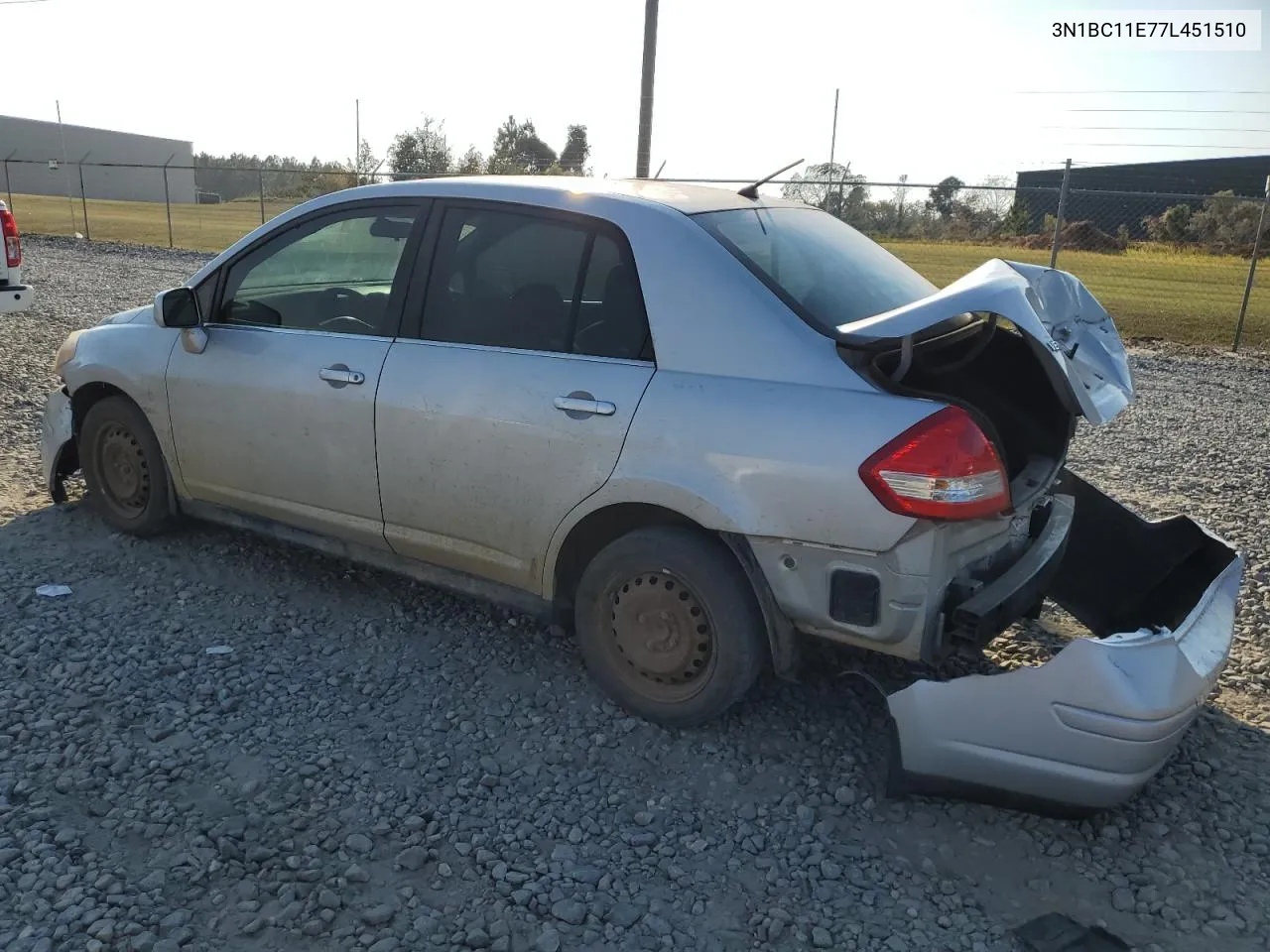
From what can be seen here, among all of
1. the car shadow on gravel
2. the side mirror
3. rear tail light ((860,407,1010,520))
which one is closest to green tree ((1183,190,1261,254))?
the car shadow on gravel

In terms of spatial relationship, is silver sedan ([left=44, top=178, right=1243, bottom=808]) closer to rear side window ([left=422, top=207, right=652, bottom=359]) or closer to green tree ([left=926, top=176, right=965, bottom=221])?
rear side window ([left=422, top=207, right=652, bottom=359])

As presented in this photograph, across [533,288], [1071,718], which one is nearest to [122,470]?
[533,288]

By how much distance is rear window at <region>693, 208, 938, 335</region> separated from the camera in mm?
3322

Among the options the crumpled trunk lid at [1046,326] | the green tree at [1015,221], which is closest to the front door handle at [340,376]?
the crumpled trunk lid at [1046,326]

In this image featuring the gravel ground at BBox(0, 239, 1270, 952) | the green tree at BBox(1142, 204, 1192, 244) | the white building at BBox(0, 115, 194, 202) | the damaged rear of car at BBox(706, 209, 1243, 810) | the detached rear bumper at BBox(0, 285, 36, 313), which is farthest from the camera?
the white building at BBox(0, 115, 194, 202)

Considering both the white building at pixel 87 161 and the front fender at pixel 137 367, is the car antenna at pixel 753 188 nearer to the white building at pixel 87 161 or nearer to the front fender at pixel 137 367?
the front fender at pixel 137 367

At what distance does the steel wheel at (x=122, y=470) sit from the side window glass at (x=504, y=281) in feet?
6.23

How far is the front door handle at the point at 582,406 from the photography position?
3336mm

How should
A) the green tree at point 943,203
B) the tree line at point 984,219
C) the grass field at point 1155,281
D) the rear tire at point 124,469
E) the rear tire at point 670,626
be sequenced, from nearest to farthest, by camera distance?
the rear tire at point 670,626 → the rear tire at point 124,469 → the grass field at point 1155,281 → the tree line at point 984,219 → the green tree at point 943,203

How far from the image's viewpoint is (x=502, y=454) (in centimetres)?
355

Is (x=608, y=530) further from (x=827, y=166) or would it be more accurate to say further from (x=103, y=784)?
(x=827, y=166)

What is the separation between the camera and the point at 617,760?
3.37 m

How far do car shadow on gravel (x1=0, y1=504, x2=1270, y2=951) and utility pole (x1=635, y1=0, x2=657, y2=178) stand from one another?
892 cm

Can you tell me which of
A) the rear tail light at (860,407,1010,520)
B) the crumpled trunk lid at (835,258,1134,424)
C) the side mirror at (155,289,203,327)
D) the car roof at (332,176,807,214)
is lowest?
the rear tail light at (860,407,1010,520)
